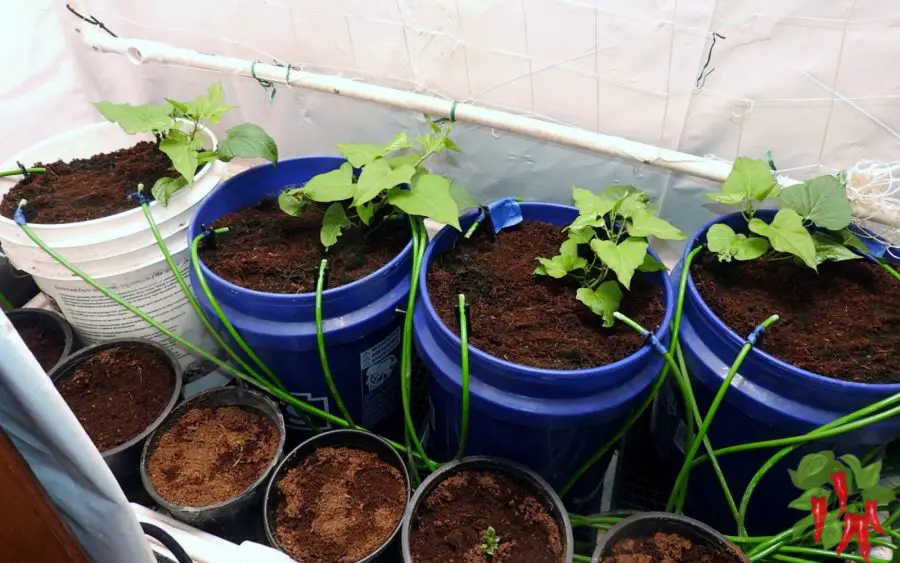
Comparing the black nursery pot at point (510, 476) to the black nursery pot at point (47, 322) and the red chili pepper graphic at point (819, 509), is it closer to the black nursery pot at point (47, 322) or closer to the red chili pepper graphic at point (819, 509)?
the red chili pepper graphic at point (819, 509)

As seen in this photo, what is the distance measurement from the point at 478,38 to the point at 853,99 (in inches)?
21.0

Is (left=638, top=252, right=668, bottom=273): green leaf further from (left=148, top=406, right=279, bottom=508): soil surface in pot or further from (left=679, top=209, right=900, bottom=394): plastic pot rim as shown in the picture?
(left=148, top=406, right=279, bottom=508): soil surface in pot

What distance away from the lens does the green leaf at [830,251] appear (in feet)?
2.76

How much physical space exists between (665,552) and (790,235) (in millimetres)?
429

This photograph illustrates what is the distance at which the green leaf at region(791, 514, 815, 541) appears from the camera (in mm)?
713

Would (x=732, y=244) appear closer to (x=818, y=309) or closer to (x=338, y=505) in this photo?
(x=818, y=309)

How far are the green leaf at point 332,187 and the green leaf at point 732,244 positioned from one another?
20.4 inches

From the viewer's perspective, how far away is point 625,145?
942 millimetres

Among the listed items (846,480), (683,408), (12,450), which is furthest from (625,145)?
(12,450)

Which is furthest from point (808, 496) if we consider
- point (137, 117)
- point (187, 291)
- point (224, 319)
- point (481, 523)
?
point (137, 117)

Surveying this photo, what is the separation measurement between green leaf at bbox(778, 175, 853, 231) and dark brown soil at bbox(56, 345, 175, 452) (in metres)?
0.97

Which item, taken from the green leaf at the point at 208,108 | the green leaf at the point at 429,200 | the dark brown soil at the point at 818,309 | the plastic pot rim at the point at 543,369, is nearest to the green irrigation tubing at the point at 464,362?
the plastic pot rim at the point at 543,369

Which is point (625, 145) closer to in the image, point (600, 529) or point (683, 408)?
point (683, 408)

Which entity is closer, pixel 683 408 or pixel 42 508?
pixel 42 508
